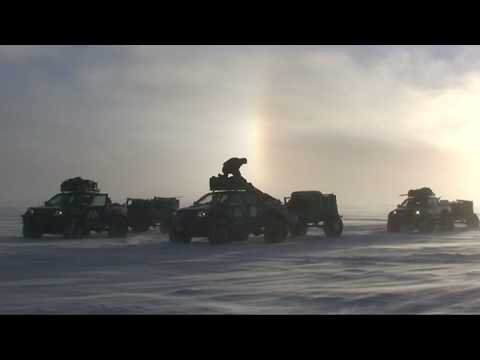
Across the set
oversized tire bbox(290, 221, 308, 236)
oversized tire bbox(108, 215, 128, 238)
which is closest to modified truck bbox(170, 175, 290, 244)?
oversized tire bbox(290, 221, 308, 236)

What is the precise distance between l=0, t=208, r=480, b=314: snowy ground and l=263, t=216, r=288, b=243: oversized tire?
2.58 metres

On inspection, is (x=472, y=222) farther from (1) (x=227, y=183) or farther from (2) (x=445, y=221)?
(1) (x=227, y=183)

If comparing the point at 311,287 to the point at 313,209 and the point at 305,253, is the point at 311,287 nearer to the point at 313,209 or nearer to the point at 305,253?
the point at 305,253

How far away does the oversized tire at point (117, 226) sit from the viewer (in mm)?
24438

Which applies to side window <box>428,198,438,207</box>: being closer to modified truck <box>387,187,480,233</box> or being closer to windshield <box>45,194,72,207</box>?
modified truck <box>387,187,480,233</box>

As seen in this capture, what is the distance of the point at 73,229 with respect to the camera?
76.3ft

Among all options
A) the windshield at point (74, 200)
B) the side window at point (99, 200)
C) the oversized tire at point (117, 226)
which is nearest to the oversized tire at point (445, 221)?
the oversized tire at point (117, 226)

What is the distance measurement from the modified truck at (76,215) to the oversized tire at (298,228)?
22.9 ft

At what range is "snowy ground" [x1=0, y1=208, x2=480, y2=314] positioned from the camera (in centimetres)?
863

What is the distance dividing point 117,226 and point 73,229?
193 cm

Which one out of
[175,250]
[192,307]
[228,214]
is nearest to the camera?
[192,307]
